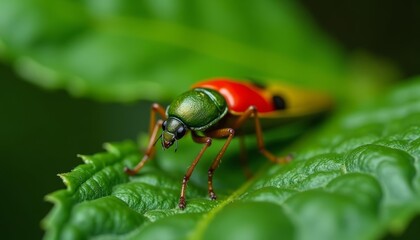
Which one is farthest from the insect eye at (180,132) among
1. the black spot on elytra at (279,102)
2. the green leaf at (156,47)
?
the green leaf at (156,47)

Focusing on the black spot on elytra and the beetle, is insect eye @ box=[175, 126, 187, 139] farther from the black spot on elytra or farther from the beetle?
the black spot on elytra

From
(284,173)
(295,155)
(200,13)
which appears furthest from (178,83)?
(284,173)

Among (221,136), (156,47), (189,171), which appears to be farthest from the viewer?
(156,47)

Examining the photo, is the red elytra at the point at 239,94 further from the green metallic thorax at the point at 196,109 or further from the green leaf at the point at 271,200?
the green leaf at the point at 271,200

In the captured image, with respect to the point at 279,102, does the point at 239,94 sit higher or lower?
higher

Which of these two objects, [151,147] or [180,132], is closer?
[180,132]

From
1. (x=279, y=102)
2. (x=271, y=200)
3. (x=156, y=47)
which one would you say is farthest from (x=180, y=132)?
(x=156, y=47)

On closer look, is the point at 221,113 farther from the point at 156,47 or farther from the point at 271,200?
the point at 156,47
